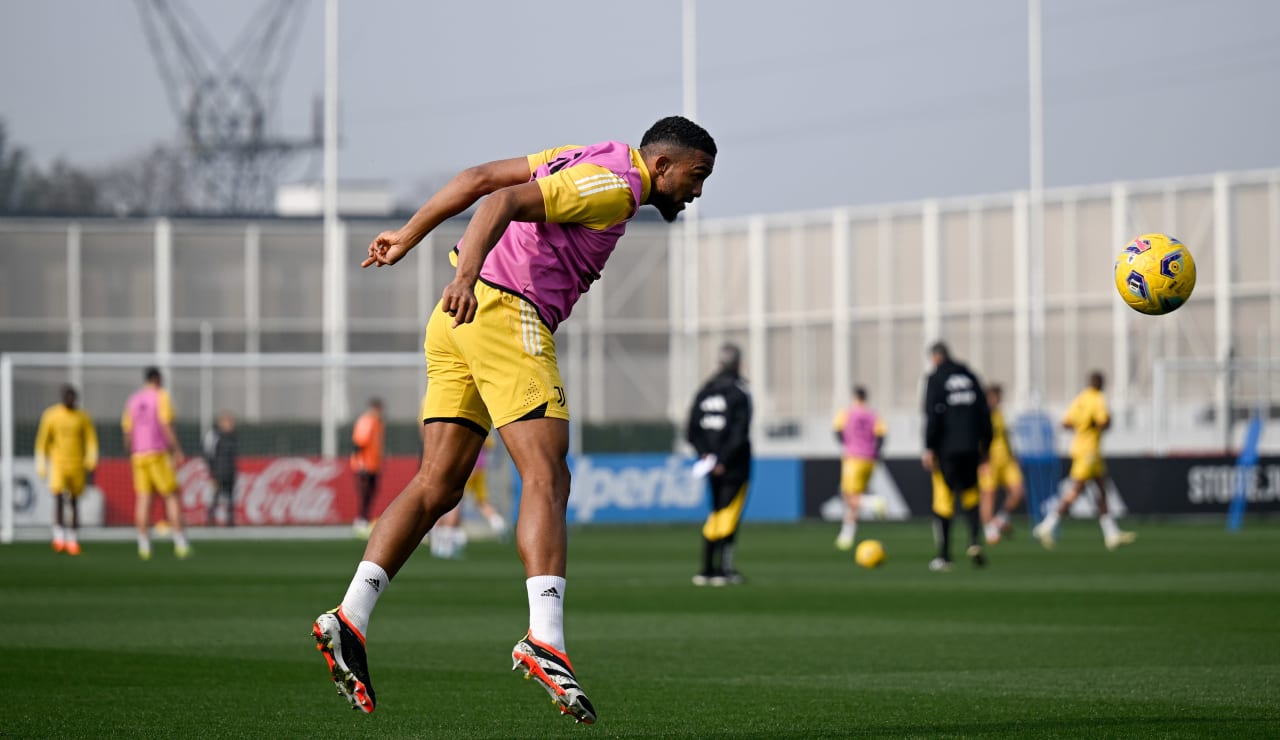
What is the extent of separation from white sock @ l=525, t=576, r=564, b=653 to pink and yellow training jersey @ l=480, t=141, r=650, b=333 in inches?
38.2

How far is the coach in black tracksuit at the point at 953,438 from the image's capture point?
61.7 feet

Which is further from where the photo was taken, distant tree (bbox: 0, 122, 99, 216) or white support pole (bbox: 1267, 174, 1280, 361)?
distant tree (bbox: 0, 122, 99, 216)

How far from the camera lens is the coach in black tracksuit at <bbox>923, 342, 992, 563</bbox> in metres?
18.8

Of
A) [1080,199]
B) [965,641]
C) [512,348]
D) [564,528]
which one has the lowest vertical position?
[965,641]

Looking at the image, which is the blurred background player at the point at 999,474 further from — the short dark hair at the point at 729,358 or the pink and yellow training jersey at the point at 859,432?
the short dark hair at the point at 729,358

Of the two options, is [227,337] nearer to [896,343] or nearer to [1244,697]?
[896,343]

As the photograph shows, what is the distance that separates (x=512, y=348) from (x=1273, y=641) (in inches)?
231

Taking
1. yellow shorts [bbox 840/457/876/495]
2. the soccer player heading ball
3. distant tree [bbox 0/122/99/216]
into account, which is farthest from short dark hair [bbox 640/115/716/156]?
distant tree [bbox 0/122/99/216]

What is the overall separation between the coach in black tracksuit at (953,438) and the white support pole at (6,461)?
566 inches

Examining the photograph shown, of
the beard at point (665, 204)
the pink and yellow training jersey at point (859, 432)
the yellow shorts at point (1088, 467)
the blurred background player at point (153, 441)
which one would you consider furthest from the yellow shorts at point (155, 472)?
the beard at point (665, 204)

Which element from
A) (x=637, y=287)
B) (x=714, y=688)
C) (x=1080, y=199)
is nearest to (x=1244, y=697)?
(x=714, y=688)

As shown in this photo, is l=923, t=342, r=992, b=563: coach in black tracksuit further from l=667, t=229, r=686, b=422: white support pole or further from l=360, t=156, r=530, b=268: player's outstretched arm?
l=667, t=229, r=686, b=422: white support pole

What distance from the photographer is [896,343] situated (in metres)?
43.3

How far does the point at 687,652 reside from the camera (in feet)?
33.8
